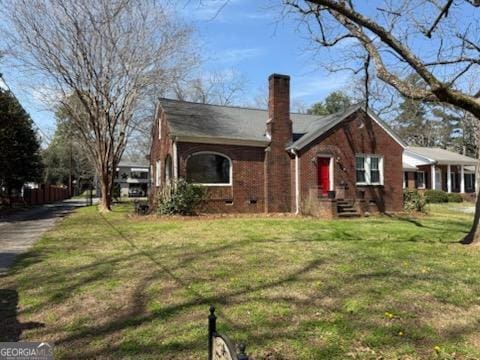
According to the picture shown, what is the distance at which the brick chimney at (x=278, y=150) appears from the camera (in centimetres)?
1825

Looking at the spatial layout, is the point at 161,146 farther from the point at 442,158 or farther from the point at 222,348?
the point at 442,158

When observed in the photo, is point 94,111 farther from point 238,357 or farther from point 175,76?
point 238,357

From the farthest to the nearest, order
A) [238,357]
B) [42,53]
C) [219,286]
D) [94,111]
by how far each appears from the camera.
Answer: [94,111] < [42,53] < [219,286] < [238,357]

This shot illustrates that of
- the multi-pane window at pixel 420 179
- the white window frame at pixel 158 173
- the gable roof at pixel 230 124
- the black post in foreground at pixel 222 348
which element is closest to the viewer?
the black post in foreground at pixel 222 348

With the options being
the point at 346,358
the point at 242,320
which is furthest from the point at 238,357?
the point at 242,320

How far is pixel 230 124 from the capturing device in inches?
759

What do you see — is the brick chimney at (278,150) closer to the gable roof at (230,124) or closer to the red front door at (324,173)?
the gable roof at (230,124)

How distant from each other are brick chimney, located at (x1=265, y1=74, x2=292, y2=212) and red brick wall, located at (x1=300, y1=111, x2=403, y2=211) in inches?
36.2

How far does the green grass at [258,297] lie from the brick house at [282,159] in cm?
803

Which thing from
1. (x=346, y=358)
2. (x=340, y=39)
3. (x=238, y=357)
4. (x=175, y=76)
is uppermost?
(x=175, y=76)

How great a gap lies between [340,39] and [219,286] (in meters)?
7.90

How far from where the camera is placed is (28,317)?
4789 mm

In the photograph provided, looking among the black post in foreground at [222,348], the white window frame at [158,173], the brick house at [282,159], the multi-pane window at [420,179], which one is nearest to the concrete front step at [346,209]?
the brick house at [282,159]

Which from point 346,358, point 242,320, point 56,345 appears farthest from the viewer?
point 242,320
